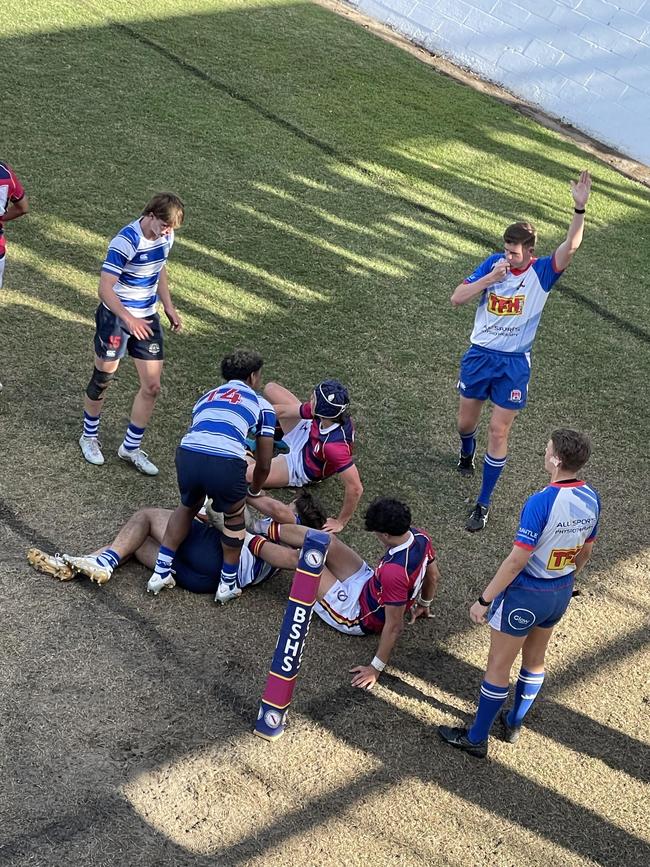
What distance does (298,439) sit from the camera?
22.3 feet

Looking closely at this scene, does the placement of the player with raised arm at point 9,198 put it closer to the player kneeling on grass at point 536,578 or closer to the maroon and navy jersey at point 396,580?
the maroon and navy jersey at point 396,580

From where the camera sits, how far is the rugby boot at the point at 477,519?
22.1 feet

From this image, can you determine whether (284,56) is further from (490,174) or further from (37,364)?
(37,364)

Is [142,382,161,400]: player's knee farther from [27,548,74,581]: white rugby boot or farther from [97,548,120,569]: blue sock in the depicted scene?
[27,548,74,581]: white rugby boot

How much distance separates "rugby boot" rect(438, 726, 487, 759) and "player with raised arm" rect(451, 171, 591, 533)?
1.78m

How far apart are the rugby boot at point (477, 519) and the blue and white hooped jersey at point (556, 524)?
193cm

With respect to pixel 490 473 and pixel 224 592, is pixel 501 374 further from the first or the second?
pixel 224 592

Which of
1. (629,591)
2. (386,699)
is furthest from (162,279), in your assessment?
(629,591)

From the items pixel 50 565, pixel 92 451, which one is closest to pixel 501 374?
pixel 92 451

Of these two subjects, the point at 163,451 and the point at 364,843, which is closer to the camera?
the point at 364,843

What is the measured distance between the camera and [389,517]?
206 inches

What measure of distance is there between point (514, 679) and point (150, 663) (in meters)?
1.99

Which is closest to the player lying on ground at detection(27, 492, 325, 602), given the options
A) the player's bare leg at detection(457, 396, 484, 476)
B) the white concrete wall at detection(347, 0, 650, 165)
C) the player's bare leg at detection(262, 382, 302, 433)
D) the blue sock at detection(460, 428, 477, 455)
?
the player's bare leg at detection(262, 382, 302, 433)

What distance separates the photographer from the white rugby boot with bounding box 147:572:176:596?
5621 millimetres
